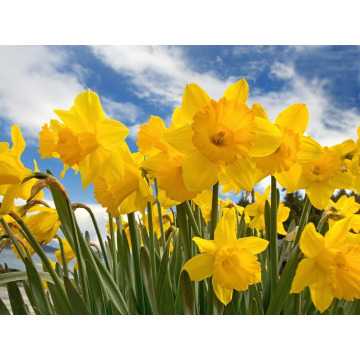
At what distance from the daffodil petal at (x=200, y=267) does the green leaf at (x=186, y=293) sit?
0.06 ft

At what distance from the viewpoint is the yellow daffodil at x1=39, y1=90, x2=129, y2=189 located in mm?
844

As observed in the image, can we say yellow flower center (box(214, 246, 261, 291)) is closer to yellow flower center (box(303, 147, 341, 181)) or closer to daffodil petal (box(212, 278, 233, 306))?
daffodil petal (box(212, 278, 233, 306))

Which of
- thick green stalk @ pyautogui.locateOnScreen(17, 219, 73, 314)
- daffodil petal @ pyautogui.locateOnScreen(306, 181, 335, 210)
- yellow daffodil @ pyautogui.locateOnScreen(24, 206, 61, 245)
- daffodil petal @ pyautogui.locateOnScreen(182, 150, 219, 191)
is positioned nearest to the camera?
daffodil petal @ pyautogui.locateOnScreen(182, 150, 219, 191)

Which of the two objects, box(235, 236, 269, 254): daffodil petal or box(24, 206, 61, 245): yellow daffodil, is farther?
box(24, 206, 61, 245): yellow daffodil

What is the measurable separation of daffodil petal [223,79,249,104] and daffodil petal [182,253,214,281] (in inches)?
14.3

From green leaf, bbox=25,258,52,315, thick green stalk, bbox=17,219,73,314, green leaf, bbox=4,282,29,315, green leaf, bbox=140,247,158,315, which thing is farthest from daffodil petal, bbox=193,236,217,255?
green leaf, bbox=4,282,29,315

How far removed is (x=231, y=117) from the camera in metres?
0.78

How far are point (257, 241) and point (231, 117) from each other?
336mm

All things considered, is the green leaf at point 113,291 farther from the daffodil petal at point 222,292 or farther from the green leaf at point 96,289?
the daffodil petal at point 222,292

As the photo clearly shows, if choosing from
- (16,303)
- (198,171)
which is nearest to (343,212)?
(198,171)

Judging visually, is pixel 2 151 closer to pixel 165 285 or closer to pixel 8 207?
pixel 8 207

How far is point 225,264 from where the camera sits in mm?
923
